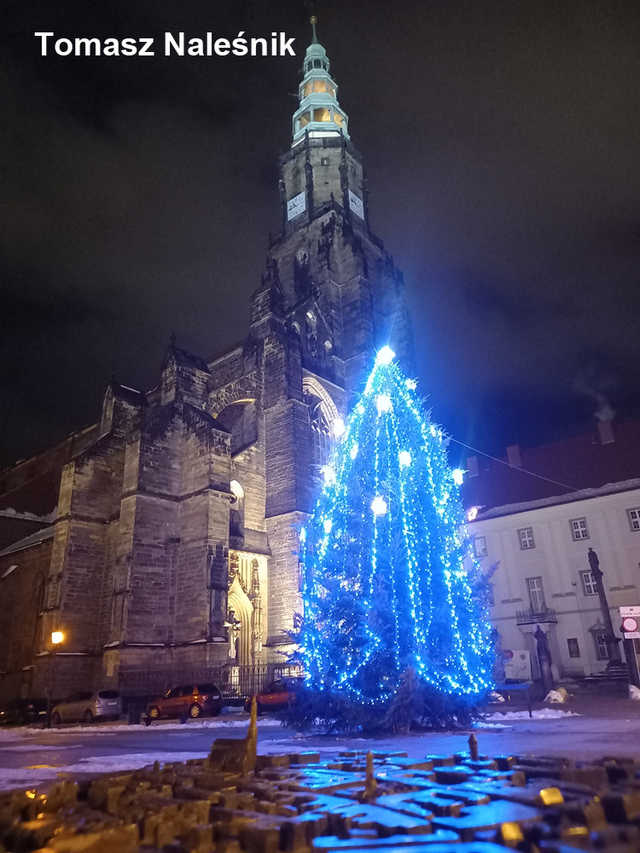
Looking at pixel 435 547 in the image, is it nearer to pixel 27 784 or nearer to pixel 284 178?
pixel 27 784

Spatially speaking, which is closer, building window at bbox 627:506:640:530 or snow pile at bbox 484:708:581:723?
snow pile at bbox 484:708:581:723

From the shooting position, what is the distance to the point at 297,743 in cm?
1064

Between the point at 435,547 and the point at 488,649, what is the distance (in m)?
2.58

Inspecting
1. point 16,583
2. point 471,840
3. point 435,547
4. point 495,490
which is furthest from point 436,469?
point 16,583

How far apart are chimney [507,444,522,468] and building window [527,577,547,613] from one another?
723 centimetres

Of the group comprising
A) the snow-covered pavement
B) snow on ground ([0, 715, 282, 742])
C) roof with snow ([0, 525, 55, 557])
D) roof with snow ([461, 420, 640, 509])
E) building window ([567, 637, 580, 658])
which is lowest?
snow on ground ([0, 715, 282, 742])

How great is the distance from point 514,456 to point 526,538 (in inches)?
231

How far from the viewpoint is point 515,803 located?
4867mm

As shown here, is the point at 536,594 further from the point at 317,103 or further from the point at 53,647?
the point at 317,103

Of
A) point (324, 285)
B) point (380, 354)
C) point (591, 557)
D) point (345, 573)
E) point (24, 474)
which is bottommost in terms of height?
point (345, 573)

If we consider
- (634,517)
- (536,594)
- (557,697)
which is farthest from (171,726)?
(634,517)

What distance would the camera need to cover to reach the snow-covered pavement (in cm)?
812

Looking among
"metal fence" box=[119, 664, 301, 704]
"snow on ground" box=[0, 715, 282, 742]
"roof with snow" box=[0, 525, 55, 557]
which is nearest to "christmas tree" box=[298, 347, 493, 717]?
"snow on ground" box=[0, 715, 282, 742]

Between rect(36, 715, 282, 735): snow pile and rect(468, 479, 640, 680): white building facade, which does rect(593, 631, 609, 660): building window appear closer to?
rect(468, 479, 640, 680): white building facade
